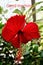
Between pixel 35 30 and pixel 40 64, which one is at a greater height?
pixel 35 30

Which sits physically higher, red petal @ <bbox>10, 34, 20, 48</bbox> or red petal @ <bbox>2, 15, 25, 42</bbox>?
red petal @ <bbox>2, 15, 25, 42</bbox>

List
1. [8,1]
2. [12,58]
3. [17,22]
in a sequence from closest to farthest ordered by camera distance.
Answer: [17,22] → [12,58] → [8,1]

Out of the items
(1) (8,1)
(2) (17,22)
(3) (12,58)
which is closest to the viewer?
(2) (17,22)

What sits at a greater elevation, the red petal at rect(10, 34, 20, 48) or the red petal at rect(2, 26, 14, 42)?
the red petal at rect(2, 26, 14, 42)

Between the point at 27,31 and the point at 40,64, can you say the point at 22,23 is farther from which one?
the point at 40,64

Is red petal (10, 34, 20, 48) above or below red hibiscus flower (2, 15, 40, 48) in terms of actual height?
below

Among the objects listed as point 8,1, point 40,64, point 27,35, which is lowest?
point 40,64

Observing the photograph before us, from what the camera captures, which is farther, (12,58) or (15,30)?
(12,58)

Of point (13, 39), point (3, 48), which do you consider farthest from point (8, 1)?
point (13, 39)
